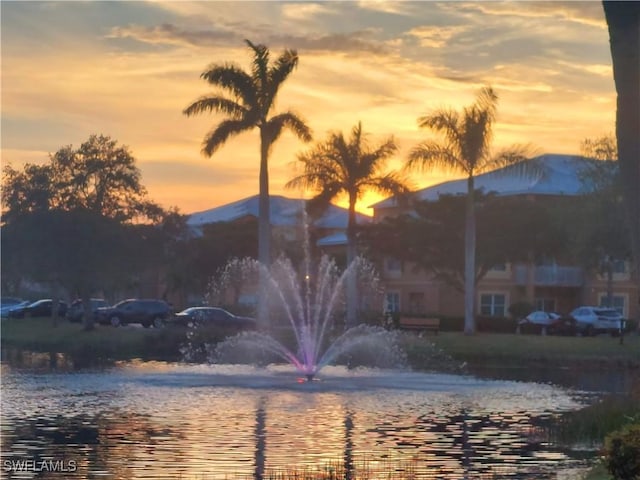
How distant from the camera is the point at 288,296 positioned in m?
73.5

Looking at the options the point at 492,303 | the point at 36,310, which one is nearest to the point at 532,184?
the point at 492,303

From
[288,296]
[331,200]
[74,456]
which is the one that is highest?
[331,200]

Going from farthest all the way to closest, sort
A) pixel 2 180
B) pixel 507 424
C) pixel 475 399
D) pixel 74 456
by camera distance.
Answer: pixel 2 180
pixel 475 399
pixel 507 424
pixel 74 456

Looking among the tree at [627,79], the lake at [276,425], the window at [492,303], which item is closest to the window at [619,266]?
the window at [492,303]

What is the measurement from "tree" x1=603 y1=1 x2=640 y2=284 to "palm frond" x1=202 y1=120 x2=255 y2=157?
122 feet

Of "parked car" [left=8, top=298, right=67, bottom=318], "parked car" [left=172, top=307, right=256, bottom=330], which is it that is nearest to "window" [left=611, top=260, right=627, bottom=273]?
"parked car" [left=172, top=307, right=256, bottom=330]

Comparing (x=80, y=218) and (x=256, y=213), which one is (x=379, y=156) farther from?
(x=256, y=213)

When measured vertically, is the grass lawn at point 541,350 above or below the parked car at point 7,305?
below

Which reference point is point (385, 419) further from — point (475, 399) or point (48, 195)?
point (48, 195)

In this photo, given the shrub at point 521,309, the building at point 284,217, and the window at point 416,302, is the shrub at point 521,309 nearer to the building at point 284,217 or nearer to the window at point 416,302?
the window at point 416,302

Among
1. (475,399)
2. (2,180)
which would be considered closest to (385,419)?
(475,399)

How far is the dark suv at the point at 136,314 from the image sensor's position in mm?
67312

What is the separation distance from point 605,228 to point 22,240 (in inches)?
1169

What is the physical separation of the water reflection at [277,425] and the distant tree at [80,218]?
87.5ft
